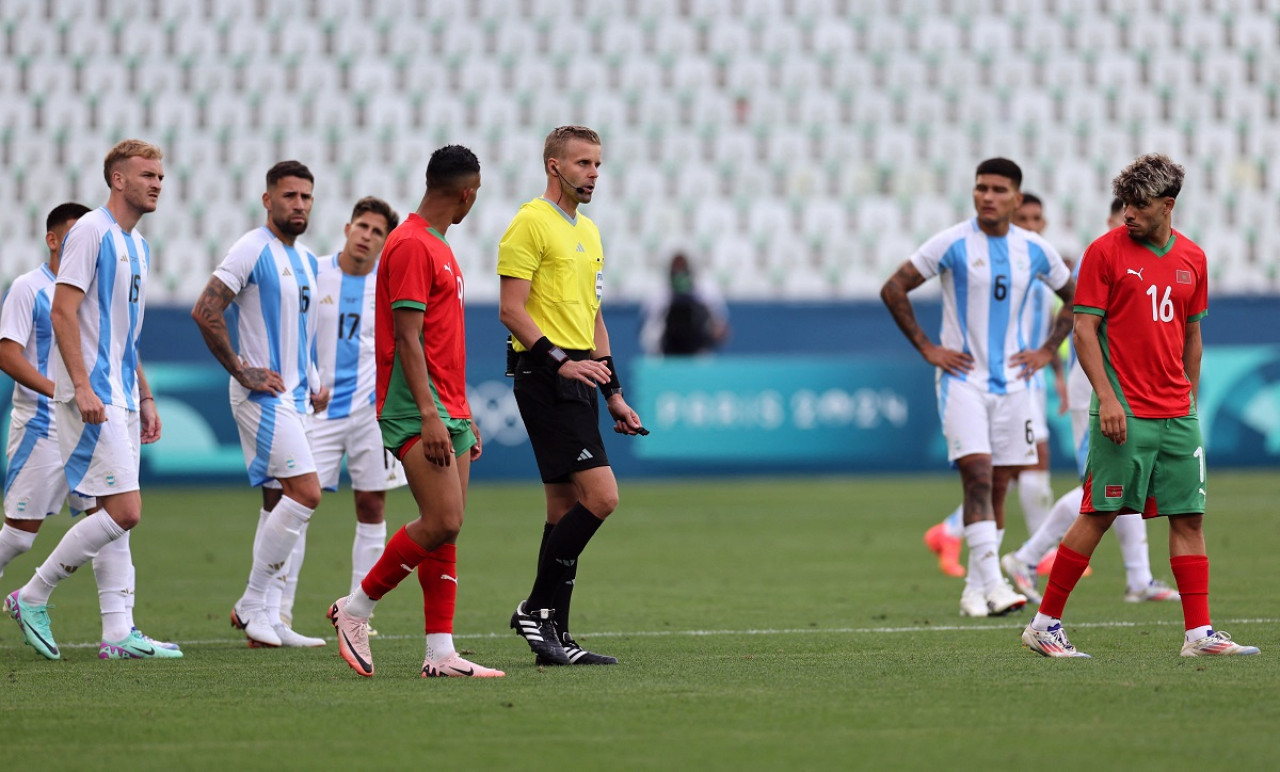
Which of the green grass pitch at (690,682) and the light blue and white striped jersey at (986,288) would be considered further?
the light blue and white striped jersey at (986,288)

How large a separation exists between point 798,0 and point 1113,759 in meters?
20.2

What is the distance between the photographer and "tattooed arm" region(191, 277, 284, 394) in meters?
7.80

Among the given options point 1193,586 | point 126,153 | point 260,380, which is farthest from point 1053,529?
point 126,153

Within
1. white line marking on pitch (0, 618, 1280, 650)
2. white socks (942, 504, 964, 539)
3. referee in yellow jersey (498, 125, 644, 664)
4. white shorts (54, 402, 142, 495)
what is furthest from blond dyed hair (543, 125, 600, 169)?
white socks (942, 504, 964, 539)

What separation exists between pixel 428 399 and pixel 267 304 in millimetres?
2249

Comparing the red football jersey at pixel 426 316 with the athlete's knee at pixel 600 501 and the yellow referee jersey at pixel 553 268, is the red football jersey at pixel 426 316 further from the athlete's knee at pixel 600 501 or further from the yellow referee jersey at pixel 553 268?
the athlete's knee at pixel 600 501

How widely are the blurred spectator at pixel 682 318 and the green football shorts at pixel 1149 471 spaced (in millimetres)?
12399

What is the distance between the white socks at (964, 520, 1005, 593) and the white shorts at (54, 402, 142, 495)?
14.3 ft

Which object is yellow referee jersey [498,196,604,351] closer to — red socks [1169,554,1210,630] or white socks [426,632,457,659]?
white socks [426,632,457,659]

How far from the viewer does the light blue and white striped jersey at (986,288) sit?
9344 millimetres

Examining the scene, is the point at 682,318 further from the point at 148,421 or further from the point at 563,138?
the point at 563,138

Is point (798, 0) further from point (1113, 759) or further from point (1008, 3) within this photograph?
point (1113, 759)

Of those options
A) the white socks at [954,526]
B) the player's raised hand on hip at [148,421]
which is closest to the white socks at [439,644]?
the player's raised hand on hip at [148,421]

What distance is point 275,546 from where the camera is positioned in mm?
8156
